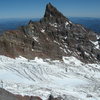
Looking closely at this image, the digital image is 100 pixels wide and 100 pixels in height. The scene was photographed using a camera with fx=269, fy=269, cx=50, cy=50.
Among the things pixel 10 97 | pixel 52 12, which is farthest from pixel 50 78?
pixel 52 12

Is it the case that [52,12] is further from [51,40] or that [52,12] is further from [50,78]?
[50,78]

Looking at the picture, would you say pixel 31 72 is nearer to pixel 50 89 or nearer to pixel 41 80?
pixel 41 80

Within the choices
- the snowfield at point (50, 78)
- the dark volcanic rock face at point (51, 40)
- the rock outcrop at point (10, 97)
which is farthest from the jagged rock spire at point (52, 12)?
the rock outcrop at point (10, 97)

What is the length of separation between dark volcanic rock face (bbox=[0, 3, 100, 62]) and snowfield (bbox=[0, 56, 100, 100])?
14.5 feet

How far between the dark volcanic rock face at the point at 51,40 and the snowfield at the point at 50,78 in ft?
14.5

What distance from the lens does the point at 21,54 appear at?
7319 cm

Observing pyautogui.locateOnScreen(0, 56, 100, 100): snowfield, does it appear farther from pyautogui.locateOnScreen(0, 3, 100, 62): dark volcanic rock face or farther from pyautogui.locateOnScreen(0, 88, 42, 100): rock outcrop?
pyautogui.locateOnScreen(0, 3, 100, 62): dark volcanic rock face

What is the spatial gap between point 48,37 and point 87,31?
1855 cm

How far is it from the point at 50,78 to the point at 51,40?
25238mm

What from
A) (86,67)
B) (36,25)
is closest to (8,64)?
(86,67)

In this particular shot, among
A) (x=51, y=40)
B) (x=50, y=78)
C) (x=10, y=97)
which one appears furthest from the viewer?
(x=51, y=40)

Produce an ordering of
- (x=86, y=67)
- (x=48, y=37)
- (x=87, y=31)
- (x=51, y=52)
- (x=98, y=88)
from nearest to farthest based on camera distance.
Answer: (x=98, y=88), (x=86, y=67), (x=51, y=52), (x=48, y=37), (x=87, y=31)

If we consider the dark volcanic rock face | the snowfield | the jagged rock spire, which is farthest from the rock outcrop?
the jagged rock spire

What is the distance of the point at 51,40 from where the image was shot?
8481 centimetres
